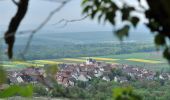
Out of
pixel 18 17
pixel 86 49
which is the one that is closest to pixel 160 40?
pixel 18 17

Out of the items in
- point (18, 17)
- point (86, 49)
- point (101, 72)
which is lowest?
point (101, 72)

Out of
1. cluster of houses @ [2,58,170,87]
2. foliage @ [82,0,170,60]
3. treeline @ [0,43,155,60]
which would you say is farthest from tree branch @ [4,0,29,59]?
treeline @ [0,43,155,60]

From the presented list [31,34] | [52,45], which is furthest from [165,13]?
[52,45]

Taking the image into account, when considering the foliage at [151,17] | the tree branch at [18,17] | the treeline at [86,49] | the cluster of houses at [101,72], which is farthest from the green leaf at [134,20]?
the treeline at [86,49]

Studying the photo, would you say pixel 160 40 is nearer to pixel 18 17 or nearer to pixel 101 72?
pixel 18 17

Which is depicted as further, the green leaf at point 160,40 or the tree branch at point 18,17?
the tree branch at point 18,17

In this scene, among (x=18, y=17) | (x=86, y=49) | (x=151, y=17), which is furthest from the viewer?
(x=86, y=49)

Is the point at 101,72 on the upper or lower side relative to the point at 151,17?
lower

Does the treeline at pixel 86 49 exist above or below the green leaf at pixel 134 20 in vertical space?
below

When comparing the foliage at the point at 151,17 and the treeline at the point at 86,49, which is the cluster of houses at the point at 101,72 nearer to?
the treeline at the point at 86,49

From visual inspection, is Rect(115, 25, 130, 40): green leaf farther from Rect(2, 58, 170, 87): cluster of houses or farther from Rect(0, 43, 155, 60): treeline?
Rect(0, 43, 155, 60): treeline

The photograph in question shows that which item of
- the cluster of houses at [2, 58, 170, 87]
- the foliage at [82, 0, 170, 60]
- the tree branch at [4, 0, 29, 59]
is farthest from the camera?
the cluster of houses at [2, 58, 170, 87]

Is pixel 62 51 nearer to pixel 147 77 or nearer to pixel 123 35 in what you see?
pixel 147 77
